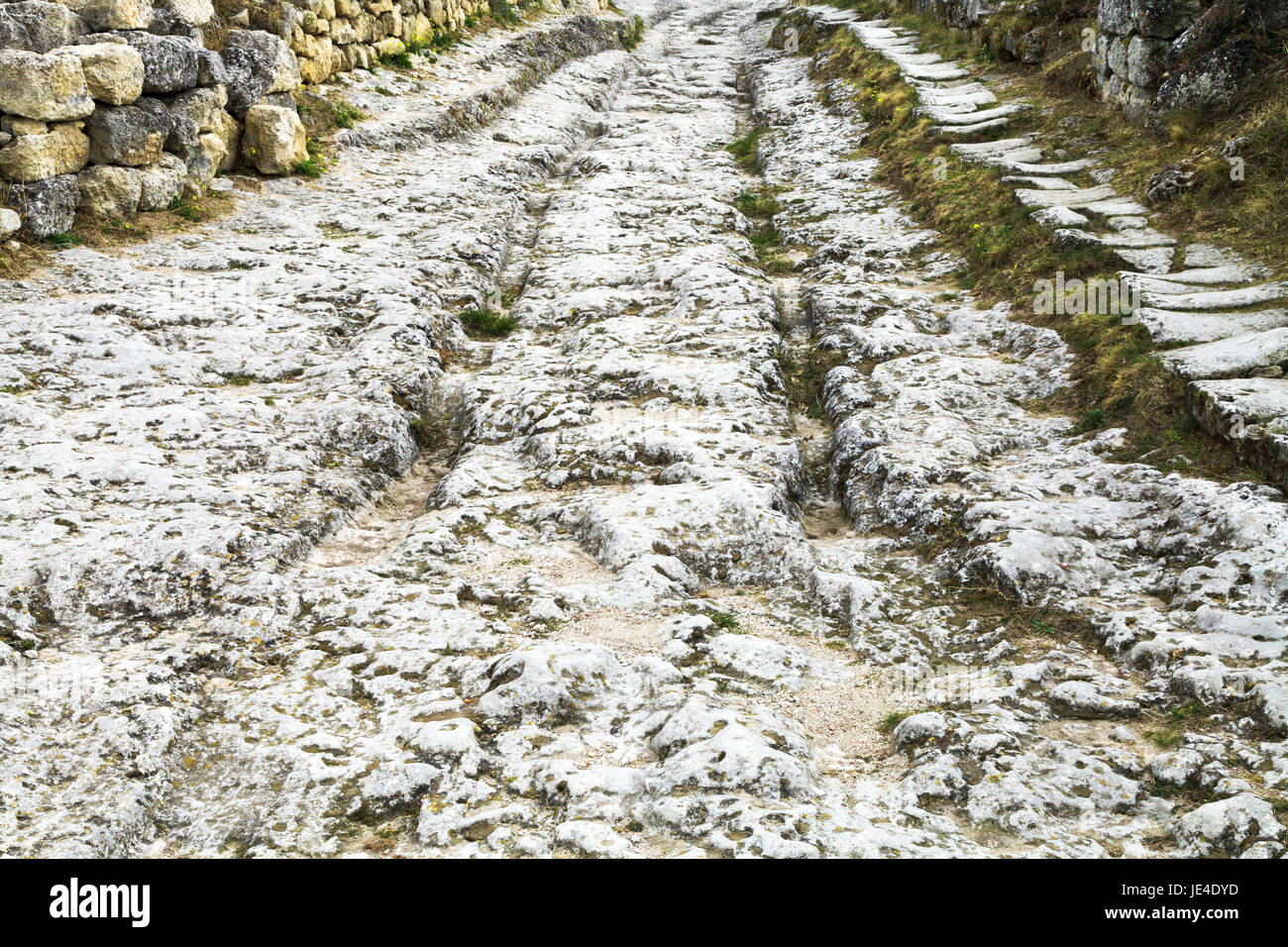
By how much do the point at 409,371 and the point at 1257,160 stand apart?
10.6 m

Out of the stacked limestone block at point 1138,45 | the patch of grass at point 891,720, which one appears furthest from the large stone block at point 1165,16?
the patch of grass at point 891,720

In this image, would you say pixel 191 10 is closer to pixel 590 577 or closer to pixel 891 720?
pixel 590 577

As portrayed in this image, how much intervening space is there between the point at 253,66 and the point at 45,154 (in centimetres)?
453

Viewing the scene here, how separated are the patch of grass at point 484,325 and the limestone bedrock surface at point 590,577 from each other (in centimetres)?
9

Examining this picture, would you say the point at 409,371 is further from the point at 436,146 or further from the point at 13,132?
the point at 436,146

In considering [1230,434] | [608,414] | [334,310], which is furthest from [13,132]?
[1230,434]

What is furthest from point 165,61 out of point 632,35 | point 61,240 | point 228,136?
point 632,35

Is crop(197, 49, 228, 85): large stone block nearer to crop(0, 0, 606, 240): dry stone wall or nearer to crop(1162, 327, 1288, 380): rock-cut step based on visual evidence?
crop(0, 0, 606, 240): dry stone wall

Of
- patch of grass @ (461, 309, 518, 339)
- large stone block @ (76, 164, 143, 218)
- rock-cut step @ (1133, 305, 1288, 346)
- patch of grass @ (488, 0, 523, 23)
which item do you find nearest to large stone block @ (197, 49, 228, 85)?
large stone block @ (76, 164, 143, 218)

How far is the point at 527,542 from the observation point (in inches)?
325

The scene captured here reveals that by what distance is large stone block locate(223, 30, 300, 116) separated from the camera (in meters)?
14.2

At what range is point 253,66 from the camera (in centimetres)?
1453

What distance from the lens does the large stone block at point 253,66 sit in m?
14.2

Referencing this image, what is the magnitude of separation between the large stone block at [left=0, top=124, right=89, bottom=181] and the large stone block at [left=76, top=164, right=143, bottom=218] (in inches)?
9.9
